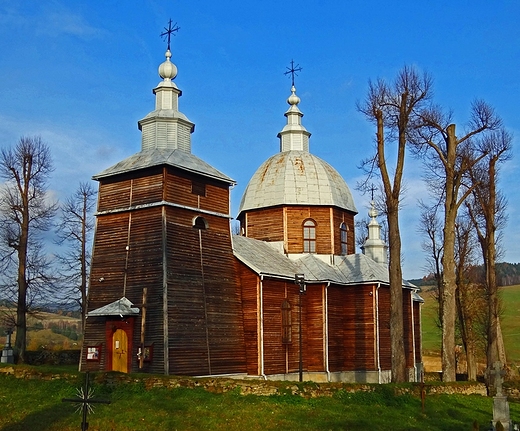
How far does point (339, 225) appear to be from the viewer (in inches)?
1271

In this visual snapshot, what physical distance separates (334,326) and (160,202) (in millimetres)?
10903

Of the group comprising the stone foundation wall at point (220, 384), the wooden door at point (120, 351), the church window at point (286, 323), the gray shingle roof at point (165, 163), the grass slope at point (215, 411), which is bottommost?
the grass slope at point (215, 411)

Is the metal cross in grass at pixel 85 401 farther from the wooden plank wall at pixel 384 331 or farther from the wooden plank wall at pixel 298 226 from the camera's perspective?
the wooden plank wall at pixel 384 331

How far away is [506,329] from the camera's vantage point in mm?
63406

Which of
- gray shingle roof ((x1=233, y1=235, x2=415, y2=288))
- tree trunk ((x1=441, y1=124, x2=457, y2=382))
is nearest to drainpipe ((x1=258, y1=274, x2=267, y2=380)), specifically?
gray shingle roof ((x1=233, y1=235, x2=415, y2=288))

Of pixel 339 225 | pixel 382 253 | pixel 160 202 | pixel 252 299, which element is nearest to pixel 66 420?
pixel 160 202

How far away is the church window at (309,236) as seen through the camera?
31.4 m

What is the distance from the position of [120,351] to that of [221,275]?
15.6ft

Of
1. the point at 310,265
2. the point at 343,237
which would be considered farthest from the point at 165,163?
the point at 343,237

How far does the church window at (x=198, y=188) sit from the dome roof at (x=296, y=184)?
25.7 feet

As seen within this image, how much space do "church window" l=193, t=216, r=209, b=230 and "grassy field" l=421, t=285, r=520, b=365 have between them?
2682 centimetres

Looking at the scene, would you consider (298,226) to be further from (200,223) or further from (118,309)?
(118,309)

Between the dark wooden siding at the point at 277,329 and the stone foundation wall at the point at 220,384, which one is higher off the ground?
the dark wooden siding at the point at 277,329

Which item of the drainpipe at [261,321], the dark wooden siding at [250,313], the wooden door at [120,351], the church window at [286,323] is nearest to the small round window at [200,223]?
the dark wooden siding at [250,313]
